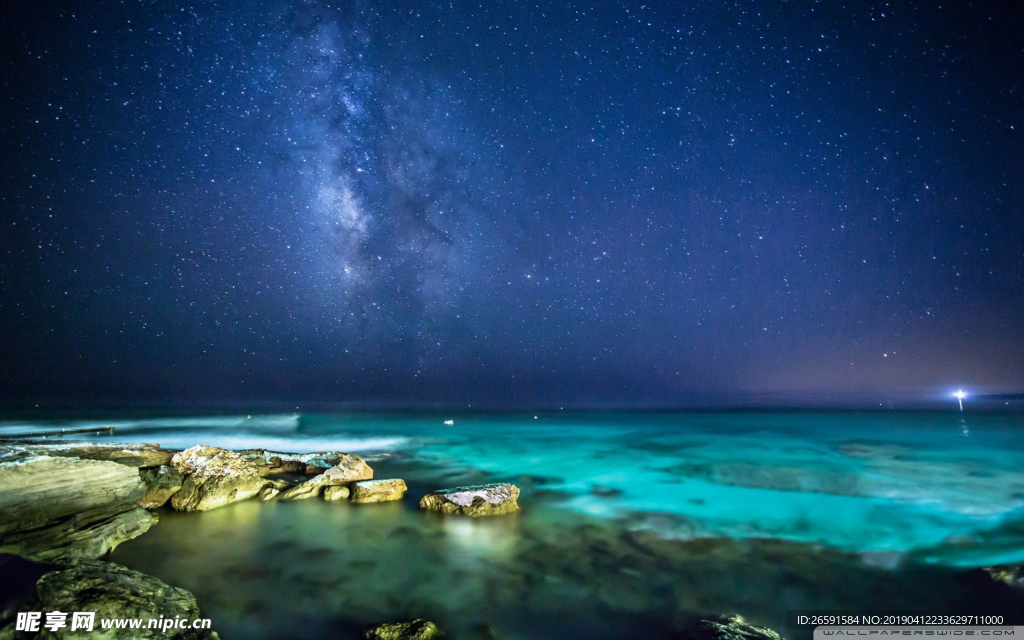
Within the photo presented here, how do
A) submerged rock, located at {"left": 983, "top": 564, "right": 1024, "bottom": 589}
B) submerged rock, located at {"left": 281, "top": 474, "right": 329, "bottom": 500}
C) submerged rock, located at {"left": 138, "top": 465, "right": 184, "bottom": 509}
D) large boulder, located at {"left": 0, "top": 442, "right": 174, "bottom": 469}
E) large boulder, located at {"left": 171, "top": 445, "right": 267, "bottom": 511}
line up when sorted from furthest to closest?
submerged rock, located at {"left": 281, "top": 474, "right": 329, "bottom": 500}
large boulder, located at {"left": 0, "top": 442, "right": 174, "bottom": 469}
large boulder, located at {"left": 171, "top": 445, "right": 267, "bottom": 511}
submerged rock, located at {"left": 138, "top": 465, "right": 184, "bottom": 509}
submerged rock, located at {"left": 983, "top": 564, "right": 1024, "bottom": 589}

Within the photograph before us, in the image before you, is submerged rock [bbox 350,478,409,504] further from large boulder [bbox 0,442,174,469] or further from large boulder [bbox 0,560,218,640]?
large boulder [bbox 0,560,218,640]

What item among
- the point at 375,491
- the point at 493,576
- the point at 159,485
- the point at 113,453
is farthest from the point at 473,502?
the point at 113,453

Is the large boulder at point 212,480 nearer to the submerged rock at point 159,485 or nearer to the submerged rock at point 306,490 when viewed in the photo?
the submerged rock at point 159,485

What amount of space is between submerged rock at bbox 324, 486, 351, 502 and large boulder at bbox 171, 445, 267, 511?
1363 millimetres

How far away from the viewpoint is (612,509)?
8984mm

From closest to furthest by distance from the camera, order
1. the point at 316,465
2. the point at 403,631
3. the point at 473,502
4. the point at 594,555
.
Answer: the point at 403,631 < the point at 594,555 < the point at 473,502 < the point at 316,465

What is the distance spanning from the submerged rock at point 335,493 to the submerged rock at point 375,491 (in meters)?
0.17

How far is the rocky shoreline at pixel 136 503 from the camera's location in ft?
11.9

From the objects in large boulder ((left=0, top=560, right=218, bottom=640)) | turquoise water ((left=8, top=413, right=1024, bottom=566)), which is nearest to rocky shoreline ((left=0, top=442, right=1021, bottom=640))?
large boulder ((left=0, top=560, right=218, bottom=640))

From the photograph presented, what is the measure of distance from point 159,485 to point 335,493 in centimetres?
298

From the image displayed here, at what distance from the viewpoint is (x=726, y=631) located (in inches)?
159

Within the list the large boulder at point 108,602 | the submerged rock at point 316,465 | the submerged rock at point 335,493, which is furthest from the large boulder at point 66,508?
the submerged rock at point 316,465

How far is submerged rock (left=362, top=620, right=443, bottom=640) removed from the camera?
12.9ft

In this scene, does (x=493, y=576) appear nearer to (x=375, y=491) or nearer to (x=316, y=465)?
(x=375, y=491)
